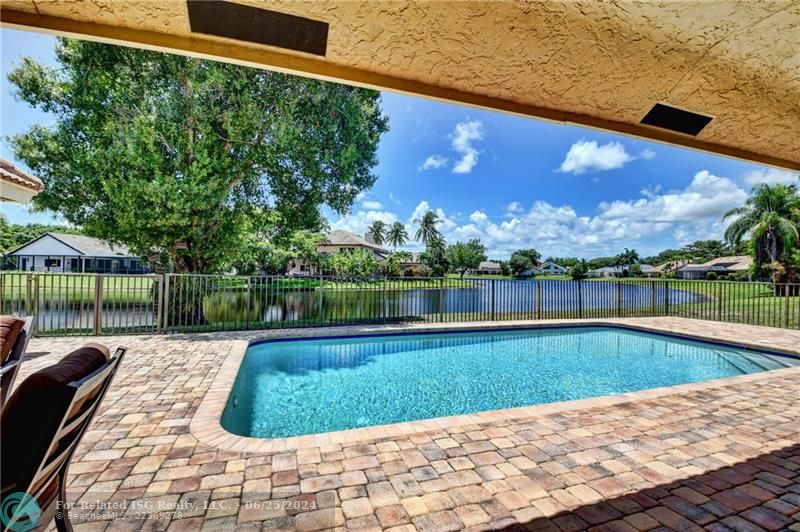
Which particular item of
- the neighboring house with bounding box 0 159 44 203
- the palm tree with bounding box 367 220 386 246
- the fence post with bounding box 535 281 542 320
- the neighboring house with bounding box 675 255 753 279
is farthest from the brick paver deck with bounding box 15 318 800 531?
the palm tree with bounding box 367 220 386 246

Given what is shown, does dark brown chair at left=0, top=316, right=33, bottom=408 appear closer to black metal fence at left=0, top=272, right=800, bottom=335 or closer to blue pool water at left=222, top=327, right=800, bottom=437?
blue pool water at left=222, top=327, right=800, bottom=437

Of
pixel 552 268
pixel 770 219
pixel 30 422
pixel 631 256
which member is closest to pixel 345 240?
pixel 770 219

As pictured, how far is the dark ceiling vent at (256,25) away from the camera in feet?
5.66

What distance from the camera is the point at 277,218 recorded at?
32.7 feet

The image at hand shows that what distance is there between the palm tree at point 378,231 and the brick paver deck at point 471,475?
186 feet

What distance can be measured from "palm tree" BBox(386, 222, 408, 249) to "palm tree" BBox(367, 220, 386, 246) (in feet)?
3.00

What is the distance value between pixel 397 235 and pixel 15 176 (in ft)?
191

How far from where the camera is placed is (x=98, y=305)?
6520 mm

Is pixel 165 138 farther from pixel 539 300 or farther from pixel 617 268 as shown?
pixel 617 268

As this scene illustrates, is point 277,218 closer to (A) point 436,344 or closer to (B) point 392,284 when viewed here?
(B) point 392,284

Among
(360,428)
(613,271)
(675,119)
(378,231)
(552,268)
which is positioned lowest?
(360,428)

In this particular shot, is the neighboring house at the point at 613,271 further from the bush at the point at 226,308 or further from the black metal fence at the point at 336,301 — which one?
the bush at the point at 226,308

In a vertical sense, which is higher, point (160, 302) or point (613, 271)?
point (613, 271)

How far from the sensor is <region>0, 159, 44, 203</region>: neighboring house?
275 centimetres
